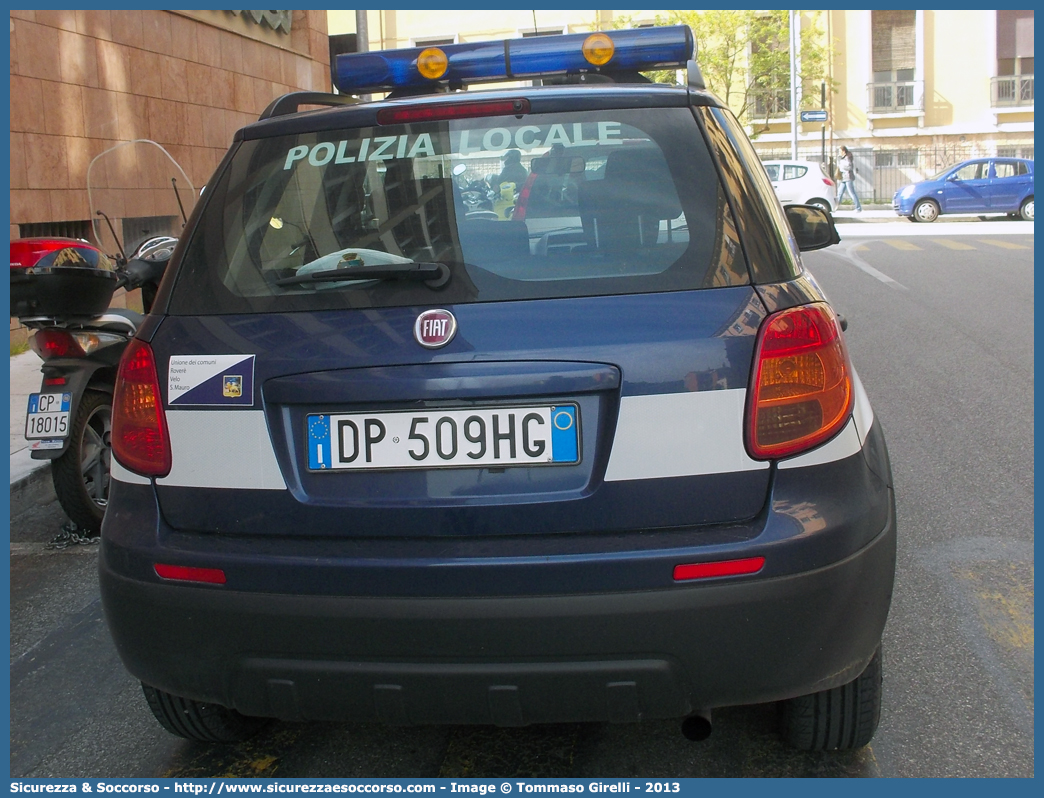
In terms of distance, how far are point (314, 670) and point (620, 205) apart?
1.20 metres

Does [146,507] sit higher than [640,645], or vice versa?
[146,507]

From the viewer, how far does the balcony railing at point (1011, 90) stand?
41.9 meters

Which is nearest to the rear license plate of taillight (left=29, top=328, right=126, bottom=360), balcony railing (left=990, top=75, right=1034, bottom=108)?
taillight (left=29, top=328, right=126, bottom=360)

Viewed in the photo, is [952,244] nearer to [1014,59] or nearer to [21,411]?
[21,411]

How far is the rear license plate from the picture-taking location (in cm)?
228

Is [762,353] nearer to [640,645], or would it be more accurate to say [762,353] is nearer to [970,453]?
[640,645]

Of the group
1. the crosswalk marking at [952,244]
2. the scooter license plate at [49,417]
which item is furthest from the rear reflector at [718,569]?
the crosswalk marking at [952,244]

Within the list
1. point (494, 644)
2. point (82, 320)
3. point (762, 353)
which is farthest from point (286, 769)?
point (82, 320)

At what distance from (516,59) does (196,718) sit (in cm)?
240

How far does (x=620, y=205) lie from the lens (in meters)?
2.51

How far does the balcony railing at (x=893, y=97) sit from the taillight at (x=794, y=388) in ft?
144

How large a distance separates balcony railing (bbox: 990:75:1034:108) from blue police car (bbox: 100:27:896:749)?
4460 cm

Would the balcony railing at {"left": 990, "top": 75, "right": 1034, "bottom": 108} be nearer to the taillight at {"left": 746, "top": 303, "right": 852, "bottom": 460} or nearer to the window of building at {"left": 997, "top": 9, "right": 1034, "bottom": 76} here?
the window of building at {"left": 997, "top": 9, "right": 1034, "bottom": 76}
